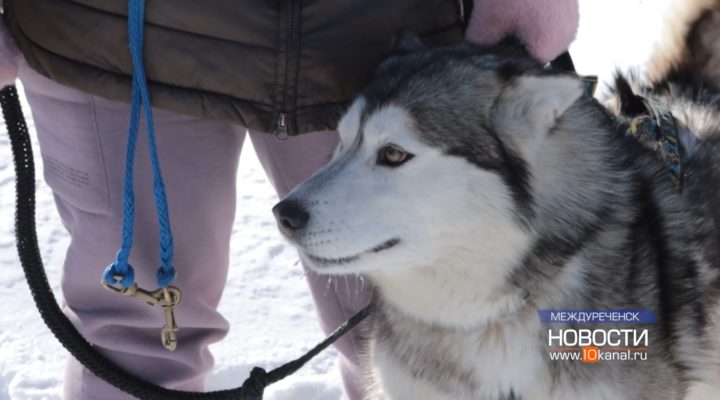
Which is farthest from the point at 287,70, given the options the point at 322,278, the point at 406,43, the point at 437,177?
the point at 322,278

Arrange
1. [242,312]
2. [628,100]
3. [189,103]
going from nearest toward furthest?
[189,103] < [628,100] < [242,312]

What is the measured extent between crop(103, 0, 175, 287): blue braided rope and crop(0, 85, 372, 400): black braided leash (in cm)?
22

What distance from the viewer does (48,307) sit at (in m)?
1.63

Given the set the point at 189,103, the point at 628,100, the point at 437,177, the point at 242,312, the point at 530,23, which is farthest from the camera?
the point at 242,312

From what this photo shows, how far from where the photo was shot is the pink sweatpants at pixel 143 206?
63.0 inches

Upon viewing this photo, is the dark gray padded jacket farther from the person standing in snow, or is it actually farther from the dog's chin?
the dog's chin

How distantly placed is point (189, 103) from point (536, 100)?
2.01 feet

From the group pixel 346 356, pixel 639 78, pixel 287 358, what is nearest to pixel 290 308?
pixel 287 358

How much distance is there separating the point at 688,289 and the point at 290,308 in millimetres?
1468

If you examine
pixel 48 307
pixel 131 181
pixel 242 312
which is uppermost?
pixel 131 181

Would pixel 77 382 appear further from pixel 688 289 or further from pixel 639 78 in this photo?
pixel 639 78

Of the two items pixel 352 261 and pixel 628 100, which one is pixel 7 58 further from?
pixel 628 100

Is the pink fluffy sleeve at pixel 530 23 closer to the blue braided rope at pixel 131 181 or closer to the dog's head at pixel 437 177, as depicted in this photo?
the dog's head at pixel 437 177

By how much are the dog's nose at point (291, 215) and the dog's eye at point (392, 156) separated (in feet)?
0.52
